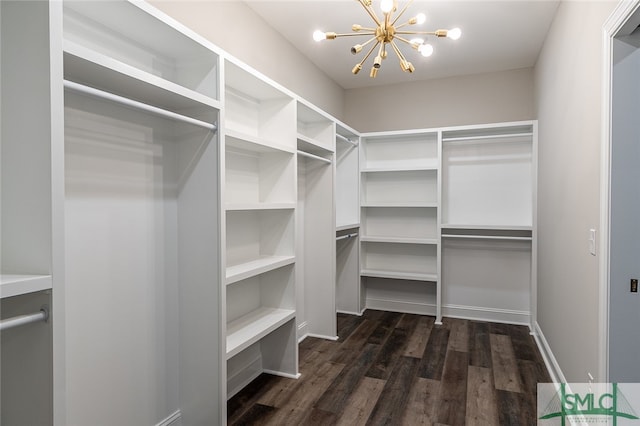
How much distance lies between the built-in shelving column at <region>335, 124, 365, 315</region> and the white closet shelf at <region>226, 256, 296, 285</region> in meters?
1.57

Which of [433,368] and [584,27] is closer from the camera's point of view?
[584,27]

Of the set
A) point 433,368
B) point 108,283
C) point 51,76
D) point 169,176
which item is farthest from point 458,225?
point 51,76

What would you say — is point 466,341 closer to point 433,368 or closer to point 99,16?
point 433,368

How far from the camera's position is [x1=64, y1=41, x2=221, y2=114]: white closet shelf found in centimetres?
131

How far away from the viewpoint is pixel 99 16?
1586 millimetres

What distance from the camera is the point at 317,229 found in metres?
3.55

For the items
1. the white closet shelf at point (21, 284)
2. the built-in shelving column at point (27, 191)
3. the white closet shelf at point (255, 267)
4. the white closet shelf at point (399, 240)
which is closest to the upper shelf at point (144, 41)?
the built-in shelving column at point (27, 191)

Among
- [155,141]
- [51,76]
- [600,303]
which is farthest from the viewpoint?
[155,141]

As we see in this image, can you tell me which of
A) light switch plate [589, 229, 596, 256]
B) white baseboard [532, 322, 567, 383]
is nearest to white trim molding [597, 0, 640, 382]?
light switch plate [589, 229, 596, 256]

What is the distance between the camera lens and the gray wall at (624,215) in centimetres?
161

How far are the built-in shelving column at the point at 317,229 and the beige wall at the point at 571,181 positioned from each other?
178cm

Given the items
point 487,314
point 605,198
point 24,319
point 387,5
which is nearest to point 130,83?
point 24,319

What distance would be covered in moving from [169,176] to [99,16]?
783 millimetres

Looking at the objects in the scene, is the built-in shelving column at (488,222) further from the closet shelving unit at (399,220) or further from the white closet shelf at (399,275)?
the white closet shelf at (399,275)
